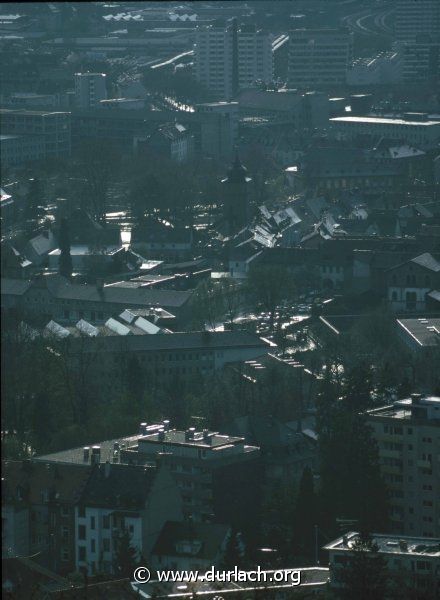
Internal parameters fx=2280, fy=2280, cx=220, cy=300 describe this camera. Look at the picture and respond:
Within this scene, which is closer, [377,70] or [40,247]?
[40,247]

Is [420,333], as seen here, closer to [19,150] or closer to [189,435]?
[189,435]

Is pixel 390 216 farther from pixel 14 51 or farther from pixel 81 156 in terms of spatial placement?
pixel 14 51

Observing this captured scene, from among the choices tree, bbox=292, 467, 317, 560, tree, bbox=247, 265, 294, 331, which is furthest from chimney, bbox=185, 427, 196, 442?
tree, bbox=247, 265, 294, 331

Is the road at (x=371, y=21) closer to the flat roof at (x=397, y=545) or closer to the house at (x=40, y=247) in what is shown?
the house at (x=40, y=247)

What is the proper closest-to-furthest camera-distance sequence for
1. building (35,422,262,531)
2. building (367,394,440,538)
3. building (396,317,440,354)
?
1. building (35,422,262,531)
2. building (367,394,440,538)
3. building (396,317,440,354)

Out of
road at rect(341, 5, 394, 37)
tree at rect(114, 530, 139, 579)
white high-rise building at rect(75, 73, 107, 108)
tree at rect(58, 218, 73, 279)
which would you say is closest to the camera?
tree at rect(114, 530, 139, 579)

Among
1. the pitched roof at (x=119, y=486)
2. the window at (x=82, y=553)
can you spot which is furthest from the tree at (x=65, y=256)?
the window at (x=82, y=553)

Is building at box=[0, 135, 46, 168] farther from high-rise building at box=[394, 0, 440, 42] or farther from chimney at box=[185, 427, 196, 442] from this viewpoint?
high-rise building at box=[394, 0, 440, 42]

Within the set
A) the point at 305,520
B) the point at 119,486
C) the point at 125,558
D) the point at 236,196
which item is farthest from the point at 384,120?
the point at 125,558
